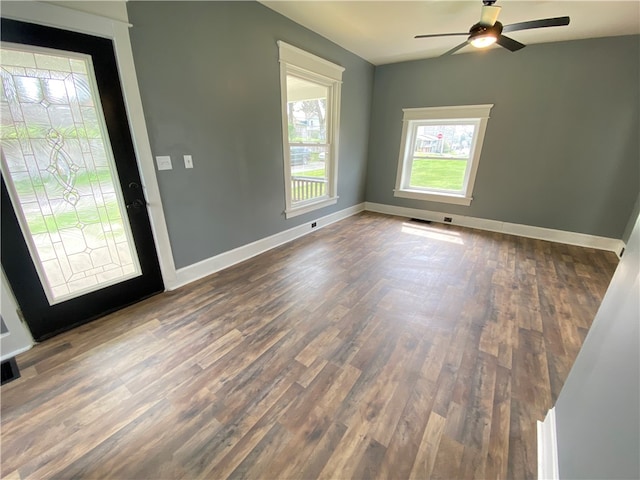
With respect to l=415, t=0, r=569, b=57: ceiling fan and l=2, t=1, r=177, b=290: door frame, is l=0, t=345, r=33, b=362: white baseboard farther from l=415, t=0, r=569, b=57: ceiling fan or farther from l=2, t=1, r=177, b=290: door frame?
l=415, t=0, r=569, b=57: ceiling fan

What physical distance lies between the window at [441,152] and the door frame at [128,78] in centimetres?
417

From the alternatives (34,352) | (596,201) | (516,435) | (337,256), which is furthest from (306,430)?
(596,201)

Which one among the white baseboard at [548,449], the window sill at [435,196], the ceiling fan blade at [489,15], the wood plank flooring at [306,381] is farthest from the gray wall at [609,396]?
the window sill at [435,196]

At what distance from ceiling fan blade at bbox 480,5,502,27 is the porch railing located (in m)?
2.73

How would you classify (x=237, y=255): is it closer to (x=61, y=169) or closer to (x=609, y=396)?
(x=61, y=169)

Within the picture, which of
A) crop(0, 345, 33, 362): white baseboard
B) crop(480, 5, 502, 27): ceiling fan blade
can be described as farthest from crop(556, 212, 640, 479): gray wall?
crop(0, 345, 33, 362): white baseboard

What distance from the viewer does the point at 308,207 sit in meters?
4.09

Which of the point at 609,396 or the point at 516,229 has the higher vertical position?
the point at 609,396

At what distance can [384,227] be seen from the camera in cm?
457

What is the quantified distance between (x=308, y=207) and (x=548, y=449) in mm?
3466

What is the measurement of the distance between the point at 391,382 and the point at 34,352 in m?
2.43

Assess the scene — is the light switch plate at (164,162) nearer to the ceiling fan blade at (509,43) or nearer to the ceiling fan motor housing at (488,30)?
the ceiling fan motor housing at (488,30)

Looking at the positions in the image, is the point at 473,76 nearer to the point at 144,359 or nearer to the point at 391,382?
the point at 391,382

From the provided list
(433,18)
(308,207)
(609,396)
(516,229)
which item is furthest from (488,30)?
(516,229)
